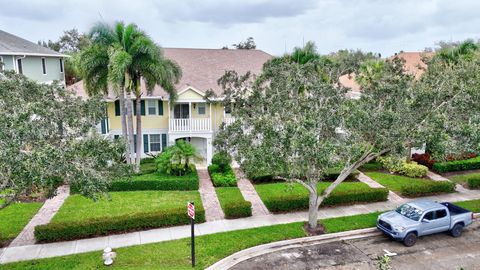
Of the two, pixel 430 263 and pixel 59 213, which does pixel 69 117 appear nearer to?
pixel 59 213

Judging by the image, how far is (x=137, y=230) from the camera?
15.9 m

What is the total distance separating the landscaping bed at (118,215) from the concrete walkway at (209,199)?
54 cm

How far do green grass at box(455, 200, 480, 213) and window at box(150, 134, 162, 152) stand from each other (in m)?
20.3

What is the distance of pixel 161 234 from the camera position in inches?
611

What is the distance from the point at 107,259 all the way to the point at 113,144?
4267 millimetres

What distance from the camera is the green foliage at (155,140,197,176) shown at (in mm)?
21781

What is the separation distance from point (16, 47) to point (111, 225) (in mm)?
23449

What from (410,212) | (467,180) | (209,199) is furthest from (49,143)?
(467,180)

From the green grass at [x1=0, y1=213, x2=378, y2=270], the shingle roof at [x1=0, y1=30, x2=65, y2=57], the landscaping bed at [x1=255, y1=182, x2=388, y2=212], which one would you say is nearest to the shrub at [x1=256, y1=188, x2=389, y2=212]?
the landscaping bed at [x1=255, y1=182, x2=388, y2=212]

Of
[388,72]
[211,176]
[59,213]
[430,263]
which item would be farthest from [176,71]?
[430,263]

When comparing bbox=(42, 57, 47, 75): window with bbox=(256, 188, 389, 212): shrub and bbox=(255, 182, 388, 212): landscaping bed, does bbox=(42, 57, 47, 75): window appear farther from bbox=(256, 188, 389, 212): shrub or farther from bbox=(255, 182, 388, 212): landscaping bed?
bbox=(256, 188, 389, 212): shrub

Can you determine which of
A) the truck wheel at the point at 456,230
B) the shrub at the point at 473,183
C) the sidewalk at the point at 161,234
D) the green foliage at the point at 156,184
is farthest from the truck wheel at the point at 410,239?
the green foliage at the point at 156,184

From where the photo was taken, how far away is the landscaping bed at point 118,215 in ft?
49.1

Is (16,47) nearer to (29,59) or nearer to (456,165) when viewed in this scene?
(29,59)
